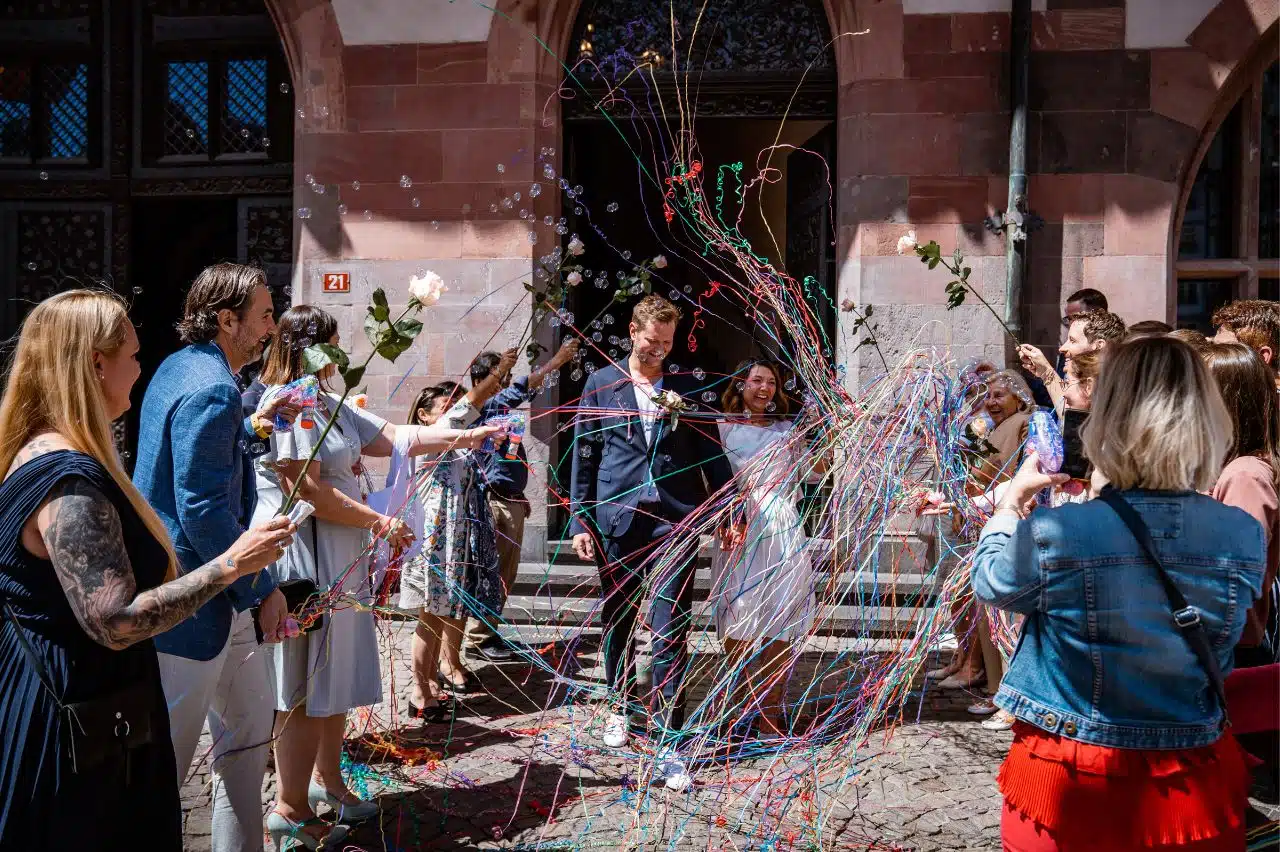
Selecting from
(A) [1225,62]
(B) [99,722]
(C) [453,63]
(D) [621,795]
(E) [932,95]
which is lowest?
(D) [621,795]

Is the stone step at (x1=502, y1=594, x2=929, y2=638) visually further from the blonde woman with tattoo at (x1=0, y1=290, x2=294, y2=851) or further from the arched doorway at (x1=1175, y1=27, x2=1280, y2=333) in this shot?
the arched doorway at (x1=1175, y1=27, x2=1280, y2=333)

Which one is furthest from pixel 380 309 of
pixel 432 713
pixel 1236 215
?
pixel 1236 215

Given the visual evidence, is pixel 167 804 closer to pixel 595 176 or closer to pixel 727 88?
pixel 727 88

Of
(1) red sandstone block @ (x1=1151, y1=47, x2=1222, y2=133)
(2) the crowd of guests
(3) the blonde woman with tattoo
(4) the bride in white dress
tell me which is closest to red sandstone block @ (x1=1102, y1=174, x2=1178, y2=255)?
(1) red sandstone block @ (x1=1151, y1=47, x2=1222, y2=133)

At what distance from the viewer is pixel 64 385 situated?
2.26m

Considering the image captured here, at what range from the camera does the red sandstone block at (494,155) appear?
24.7 feet

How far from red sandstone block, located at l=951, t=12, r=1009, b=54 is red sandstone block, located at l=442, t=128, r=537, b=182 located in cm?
303

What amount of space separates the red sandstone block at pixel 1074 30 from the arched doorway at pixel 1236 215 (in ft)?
3.98

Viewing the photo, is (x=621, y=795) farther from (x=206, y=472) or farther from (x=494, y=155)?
(x=494, y=155)

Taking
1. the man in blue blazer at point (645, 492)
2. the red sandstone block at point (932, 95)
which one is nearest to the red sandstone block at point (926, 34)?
the red sandstone block at point (932, 95)

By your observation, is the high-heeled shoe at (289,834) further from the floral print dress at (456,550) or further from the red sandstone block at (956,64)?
the red sandstone block at (956,64)

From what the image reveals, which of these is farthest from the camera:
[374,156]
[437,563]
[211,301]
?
[374,156]

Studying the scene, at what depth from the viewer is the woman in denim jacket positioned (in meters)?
2.06

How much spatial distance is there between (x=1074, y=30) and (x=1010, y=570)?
249 inches
